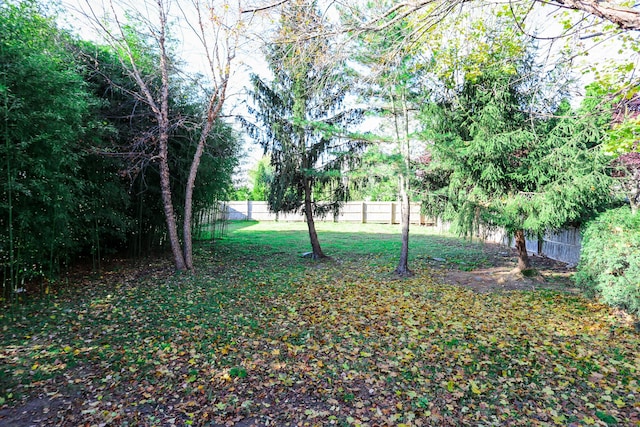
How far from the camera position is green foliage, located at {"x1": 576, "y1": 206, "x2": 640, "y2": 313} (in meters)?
3.74

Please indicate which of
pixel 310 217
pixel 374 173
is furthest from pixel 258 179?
pixel 374 173

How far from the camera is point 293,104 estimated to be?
772cm

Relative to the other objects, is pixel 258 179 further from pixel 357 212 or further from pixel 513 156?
pixel 513 156

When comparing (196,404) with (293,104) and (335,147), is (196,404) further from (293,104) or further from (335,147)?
(293,104)

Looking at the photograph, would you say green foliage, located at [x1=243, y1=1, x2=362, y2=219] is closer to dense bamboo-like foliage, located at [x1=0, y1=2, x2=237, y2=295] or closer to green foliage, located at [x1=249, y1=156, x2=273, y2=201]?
dense bamboo-like foliage, located at [x1=0, y1=2, x2=237, y2=295]

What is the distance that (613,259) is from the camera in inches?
158

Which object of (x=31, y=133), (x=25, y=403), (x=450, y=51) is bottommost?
(x=25, y=403)

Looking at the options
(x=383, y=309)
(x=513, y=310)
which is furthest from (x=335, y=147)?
(x=513, y=310)

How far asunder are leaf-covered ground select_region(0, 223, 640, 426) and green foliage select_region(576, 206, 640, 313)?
1.31 ft

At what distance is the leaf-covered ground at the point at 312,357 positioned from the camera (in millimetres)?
2438

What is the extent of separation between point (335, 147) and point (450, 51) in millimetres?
3296

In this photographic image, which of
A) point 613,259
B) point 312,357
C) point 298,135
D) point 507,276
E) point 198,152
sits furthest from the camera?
point 298,135

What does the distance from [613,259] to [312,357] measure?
12.4ft

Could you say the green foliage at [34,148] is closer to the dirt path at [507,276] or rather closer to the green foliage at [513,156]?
the green foliage at [513,156]
